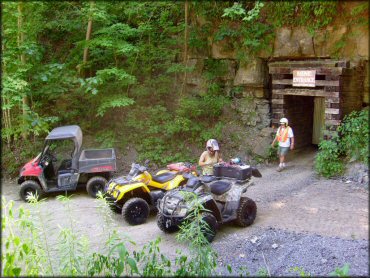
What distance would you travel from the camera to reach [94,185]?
903 cm

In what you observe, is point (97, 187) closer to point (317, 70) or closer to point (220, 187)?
point (220, 187)

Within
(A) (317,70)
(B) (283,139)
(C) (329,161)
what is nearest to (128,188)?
(B) (283,139)

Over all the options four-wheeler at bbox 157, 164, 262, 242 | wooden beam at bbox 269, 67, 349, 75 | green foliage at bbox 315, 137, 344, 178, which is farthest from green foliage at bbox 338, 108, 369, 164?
four-wheeler at bbox 157, 164, 262, 242

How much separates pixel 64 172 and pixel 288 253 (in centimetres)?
557

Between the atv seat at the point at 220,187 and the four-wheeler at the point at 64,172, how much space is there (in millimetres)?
3074

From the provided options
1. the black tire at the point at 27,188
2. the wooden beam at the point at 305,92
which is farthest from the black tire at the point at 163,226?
the wooden beam at the point at 305,92

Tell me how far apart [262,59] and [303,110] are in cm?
197

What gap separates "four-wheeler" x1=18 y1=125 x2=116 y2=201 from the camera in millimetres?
8805

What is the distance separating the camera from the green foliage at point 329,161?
890cm

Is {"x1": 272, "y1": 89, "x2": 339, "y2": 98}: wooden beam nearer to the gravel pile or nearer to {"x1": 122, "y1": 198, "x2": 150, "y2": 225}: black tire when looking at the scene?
the gravel pile

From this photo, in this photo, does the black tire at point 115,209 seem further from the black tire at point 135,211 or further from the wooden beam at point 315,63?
the wooden beam at point 315,63

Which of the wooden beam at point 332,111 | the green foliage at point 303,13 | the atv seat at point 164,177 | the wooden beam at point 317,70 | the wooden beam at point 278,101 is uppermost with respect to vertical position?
the green foliage at point 303,13

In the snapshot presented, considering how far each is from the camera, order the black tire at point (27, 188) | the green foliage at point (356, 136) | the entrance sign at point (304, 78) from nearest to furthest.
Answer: the green foliage at point (356, 136)
the black tire at point (27, 188)
the entrance sign at point (304, 78)

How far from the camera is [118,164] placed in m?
10.9
